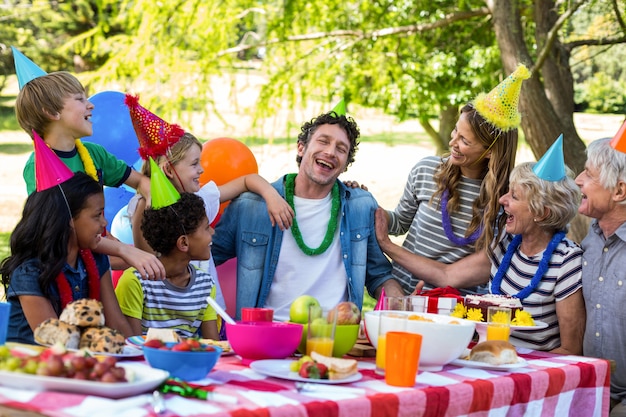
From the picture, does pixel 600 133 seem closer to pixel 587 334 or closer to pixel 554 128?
pixel 554 128

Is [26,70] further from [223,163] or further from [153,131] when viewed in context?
[223,163]

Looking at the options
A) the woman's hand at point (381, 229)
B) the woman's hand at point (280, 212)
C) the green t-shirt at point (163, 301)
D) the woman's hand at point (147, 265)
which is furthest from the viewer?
the woman's hand at point (381, 229)

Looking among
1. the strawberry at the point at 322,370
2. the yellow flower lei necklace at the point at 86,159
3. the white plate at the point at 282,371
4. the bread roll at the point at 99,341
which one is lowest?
the white plate at the point at 282,371

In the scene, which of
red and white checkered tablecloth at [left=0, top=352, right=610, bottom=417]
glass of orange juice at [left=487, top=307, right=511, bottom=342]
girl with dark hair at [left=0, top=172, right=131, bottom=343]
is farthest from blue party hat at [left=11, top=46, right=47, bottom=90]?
glass of orange juice at [left=487, top=307, right=511, bottom=342]

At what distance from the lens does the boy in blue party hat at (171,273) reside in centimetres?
308

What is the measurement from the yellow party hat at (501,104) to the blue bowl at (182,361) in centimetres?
218

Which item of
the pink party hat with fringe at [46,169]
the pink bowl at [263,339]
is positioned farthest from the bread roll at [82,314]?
the pink party hat with fringe at [46,169]

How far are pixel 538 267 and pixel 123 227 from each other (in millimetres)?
1931

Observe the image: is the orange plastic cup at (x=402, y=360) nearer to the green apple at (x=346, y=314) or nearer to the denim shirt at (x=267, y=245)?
the green apple at (x=346, y=314)

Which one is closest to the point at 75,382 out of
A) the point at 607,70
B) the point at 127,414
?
the point at 127,414

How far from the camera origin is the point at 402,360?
7.39 ft

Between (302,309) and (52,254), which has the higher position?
(52,254)

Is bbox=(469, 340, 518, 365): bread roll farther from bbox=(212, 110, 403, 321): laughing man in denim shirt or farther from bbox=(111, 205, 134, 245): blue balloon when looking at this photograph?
bbox=(111, 205, 134, 245): blue balloon

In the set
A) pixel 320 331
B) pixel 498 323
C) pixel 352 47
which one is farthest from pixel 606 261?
pixel 352 47
